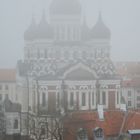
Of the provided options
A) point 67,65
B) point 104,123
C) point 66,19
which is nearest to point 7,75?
point 67,65

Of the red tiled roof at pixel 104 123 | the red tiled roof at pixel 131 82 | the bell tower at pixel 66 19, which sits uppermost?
the bell tower at pixel 66 19

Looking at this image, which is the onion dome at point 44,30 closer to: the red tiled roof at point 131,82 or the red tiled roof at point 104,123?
the red tiled roof at point 131,82

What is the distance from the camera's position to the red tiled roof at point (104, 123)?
6520mm

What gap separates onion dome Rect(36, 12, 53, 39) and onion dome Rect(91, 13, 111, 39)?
64 cm

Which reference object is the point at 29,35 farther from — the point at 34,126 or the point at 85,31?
the point at 34,126

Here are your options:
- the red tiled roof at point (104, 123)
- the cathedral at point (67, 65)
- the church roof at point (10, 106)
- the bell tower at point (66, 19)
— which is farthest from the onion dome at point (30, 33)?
the red tiled roof at point (104, 123)

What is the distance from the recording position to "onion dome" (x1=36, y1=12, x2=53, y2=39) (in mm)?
8377

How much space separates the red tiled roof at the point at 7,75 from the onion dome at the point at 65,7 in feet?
3.26

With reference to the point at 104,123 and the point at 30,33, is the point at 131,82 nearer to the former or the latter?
the point at 30,33

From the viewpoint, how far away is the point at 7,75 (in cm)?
862

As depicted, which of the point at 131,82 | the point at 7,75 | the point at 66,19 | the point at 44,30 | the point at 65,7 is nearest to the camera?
the point at 65,7

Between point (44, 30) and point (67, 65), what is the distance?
0.64 m

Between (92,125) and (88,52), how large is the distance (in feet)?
7.52

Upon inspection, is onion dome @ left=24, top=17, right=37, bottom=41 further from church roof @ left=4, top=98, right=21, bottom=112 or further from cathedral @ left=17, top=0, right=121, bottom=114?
church roof @ left=4, top=98, right=21, bottom=112
